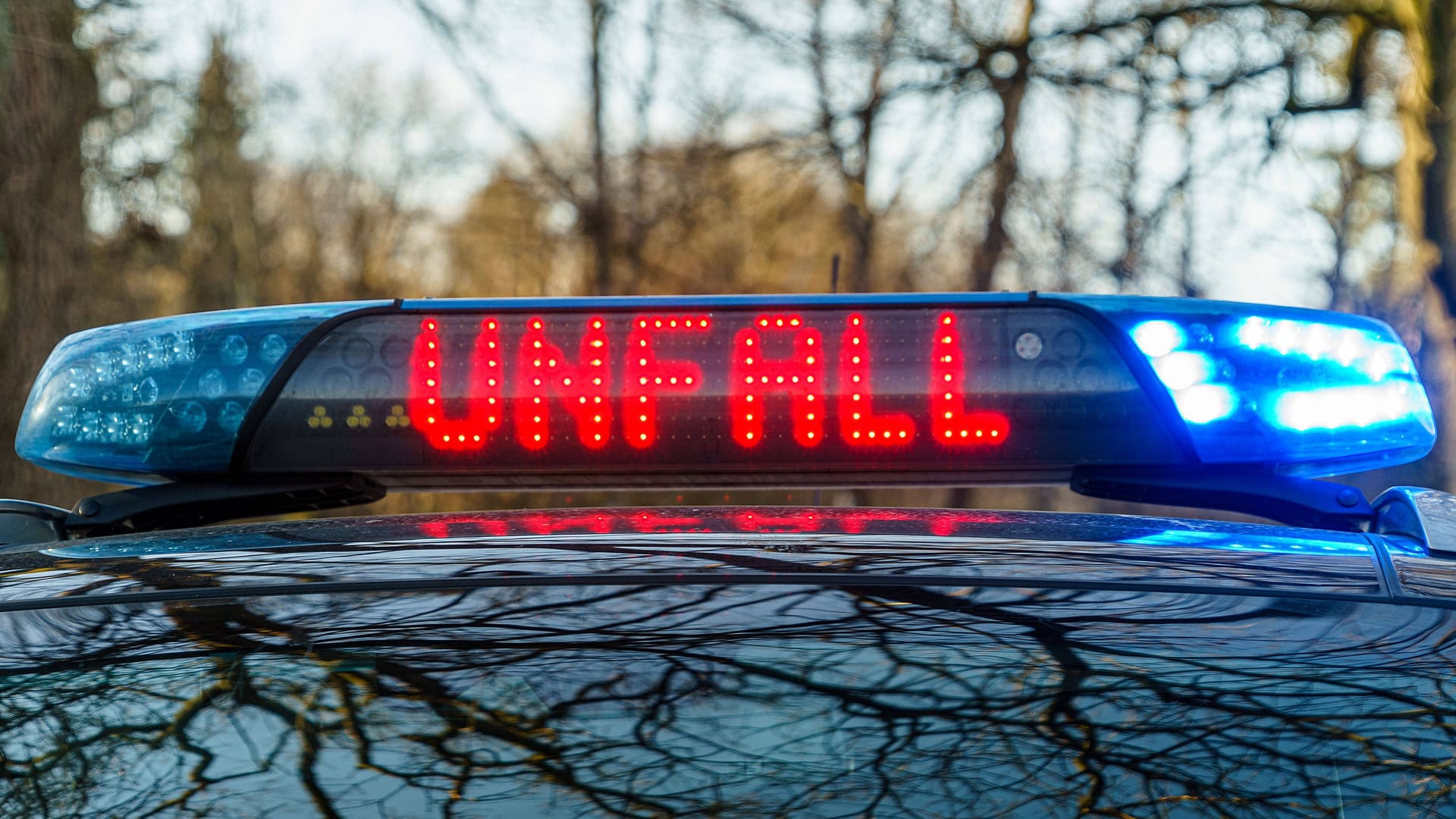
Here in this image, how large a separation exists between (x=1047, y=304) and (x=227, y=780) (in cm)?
177

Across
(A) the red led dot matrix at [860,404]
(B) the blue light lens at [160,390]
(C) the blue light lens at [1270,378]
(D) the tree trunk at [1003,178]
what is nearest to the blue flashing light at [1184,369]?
(C) the blue light lens at [1270,378]

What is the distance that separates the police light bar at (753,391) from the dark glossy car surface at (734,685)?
943mm

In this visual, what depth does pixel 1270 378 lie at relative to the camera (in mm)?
2455

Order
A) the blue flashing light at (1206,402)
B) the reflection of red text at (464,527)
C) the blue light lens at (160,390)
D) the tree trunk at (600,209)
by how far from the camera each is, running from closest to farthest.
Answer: the reflection of red text at (464,527)
the blue flashing light at (1206,402)
the blue light lens at (160,390)
the tree trunk at (600,209)

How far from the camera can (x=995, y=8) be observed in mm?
13086

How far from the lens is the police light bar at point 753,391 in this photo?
2.49m

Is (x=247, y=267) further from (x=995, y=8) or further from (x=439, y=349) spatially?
(x=439, y=349)

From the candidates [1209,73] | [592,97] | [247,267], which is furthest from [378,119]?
[1209,73]

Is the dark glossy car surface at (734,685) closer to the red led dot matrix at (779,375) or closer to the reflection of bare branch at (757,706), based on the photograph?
the reflection of bare branch at (757,706)

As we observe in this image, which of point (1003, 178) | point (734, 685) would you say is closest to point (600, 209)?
point (1003, 178)

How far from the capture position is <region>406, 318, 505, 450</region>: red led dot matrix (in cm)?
250

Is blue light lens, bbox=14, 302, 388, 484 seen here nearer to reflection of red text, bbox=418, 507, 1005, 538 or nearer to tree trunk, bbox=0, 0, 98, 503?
reflection of red text, bbox=418, 507, 1005, 538

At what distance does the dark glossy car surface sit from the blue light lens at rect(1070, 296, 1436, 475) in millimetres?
896

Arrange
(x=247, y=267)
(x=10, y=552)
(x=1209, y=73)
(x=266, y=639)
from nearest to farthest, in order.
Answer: (x=266, y=639) → (x=10, y=552) → (x=1209, y=73) → (x=247, y=267)
